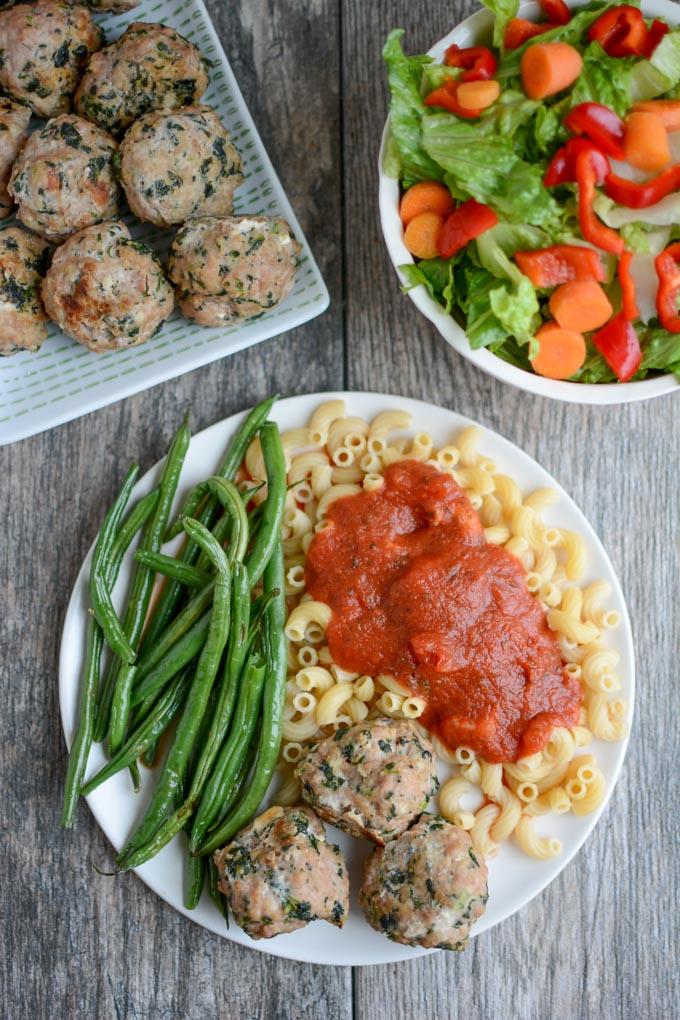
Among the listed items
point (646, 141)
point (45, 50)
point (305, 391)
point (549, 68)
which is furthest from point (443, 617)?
point (45, 50)

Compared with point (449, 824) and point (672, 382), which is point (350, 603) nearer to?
point (449, 824)

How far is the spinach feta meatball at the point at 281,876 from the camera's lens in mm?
2488

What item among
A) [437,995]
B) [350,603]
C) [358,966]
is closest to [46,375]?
[350,603]

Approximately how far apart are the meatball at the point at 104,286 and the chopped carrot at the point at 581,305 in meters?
1.09

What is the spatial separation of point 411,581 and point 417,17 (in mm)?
1783

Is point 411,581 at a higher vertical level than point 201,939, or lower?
higher

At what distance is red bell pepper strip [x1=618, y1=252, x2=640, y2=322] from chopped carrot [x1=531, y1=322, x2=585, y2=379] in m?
0.14

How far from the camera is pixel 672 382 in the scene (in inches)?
99.7

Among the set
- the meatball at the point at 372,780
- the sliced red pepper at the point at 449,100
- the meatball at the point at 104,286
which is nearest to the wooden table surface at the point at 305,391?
the meatball at the point at 104,286

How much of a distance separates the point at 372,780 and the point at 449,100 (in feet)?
5.81

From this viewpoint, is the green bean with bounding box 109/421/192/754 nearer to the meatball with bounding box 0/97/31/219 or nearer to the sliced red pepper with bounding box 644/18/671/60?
the meatball with bounding box 0/97/31/219

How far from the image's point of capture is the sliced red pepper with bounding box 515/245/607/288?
2.38 meters

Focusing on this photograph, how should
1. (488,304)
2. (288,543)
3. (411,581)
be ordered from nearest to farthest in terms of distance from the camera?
1. (488,304)
2. (411,581)
3. (288,543)

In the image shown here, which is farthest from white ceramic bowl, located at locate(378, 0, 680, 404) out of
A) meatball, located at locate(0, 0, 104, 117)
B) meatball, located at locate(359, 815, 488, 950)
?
meatball, located at locate(359, 815, 488, 950)
